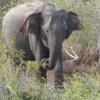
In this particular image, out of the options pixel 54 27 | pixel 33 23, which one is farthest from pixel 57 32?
pixel 33 23

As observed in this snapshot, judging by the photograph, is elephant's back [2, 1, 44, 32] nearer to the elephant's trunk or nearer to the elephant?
the elephant

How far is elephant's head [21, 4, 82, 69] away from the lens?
7122mm

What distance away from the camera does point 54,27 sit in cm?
730

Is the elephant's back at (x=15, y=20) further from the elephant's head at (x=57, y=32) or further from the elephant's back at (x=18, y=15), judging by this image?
the elephant's head at (x=57, y=32)

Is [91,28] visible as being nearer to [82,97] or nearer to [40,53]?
[40,53]

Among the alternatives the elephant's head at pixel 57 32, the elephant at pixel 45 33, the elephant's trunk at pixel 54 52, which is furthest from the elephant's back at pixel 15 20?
the elephant's trunk at pixel 54 52

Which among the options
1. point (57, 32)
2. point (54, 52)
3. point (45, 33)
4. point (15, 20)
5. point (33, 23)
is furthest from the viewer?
point (15, 20)

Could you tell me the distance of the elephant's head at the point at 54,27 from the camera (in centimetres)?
712

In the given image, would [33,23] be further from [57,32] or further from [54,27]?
[57,32]

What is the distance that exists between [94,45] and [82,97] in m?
4.29

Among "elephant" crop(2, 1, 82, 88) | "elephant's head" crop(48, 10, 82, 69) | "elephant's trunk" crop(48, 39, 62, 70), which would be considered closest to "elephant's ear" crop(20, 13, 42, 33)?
"elephant" crop(2, 1, 82, 88)

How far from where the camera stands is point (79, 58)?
9.45 m

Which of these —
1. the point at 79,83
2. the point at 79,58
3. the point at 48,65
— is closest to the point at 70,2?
the point at 79,58

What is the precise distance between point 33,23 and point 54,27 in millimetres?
550
